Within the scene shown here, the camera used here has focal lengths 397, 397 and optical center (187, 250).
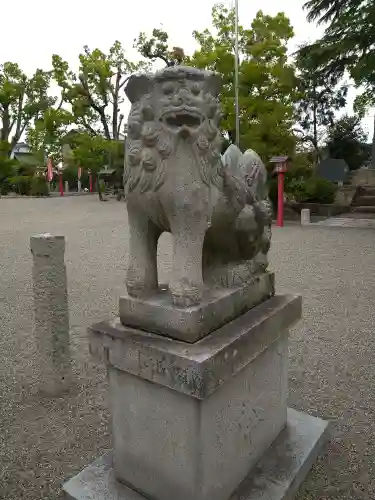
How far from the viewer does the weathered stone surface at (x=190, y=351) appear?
1.24 m

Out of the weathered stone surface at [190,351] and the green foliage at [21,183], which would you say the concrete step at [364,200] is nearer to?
the weathered stone surface at [190,351]

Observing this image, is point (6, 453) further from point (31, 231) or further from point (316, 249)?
point (31, 231)

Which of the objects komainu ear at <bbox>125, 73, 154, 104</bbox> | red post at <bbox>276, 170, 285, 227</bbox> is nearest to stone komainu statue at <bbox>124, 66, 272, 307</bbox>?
komainu ear at <bbox>125, 73, 154, 104</bbox>

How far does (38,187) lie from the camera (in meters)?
21.1

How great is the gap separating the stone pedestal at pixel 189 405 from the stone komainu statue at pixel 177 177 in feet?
0.62

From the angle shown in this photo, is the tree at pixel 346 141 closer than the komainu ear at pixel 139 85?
No

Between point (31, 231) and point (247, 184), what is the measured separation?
8.75 metres

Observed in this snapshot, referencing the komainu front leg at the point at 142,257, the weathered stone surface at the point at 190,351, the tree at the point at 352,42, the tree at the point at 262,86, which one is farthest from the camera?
the tree at the point at 262,86

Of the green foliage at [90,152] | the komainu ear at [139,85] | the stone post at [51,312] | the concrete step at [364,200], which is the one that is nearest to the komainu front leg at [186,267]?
the komainu ear at [139,85]

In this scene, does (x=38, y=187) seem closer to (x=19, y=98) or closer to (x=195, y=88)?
(x=19, y=98)

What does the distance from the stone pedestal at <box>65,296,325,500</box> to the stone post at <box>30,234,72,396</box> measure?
0.88 metres

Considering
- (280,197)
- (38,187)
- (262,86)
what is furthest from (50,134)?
(280,197)

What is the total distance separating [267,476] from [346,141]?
21.1 metres

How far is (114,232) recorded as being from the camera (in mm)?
9250
